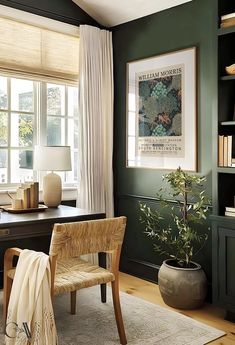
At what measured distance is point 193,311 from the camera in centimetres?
321

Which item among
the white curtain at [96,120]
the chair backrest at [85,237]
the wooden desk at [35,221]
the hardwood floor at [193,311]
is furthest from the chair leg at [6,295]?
the white curtain at [96,120]

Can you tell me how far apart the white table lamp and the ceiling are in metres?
1.51

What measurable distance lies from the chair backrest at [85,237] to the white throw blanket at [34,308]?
0.39 ft

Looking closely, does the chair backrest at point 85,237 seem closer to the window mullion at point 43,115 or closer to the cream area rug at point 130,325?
the cream area rug at point 130,325

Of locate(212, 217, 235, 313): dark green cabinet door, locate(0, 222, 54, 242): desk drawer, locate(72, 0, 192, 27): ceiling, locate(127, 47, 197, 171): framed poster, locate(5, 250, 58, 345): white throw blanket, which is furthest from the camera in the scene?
locate(72, 0, 192, 27): ceiling

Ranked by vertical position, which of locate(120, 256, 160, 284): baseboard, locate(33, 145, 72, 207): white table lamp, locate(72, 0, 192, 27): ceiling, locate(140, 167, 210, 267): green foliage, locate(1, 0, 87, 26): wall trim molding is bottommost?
locate(120, 256, 160, 284): baseboard

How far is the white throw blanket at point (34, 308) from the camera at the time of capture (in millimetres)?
2229

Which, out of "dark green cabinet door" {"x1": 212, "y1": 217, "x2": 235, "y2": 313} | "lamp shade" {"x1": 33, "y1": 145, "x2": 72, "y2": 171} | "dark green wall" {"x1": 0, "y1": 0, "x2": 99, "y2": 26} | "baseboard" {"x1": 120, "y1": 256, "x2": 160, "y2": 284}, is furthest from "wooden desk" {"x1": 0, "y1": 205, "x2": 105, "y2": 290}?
"dark green wall" {"x1": 0, "y1": 0, "x2": 99, "y2": 26}

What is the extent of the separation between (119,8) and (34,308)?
2.93 metres

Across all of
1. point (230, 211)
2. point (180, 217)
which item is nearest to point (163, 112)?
point (180, 217)

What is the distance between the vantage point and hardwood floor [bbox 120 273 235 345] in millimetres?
2809

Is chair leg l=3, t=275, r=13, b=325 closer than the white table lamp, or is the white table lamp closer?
chair leg l=3, t=275, r=13, b=325

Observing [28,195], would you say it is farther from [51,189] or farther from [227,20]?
[227,20]

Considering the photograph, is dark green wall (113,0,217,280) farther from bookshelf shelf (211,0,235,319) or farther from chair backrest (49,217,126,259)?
chair backrest (49,217,126,259)
